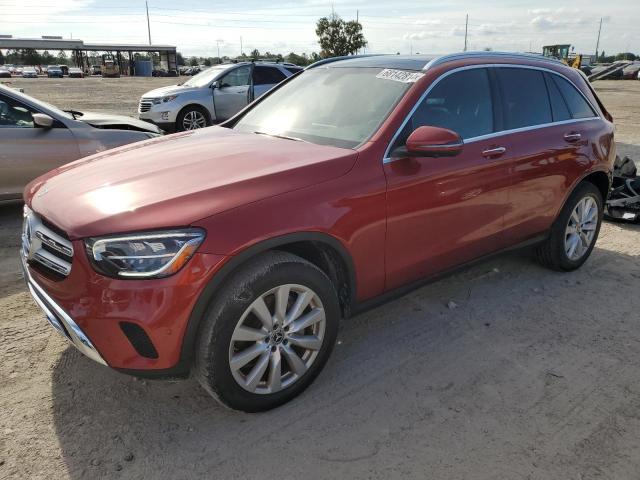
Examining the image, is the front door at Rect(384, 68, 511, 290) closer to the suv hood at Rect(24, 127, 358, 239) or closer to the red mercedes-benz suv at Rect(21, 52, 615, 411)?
the red mercedes-benz suv at Rect(21, 52, 615, 411)

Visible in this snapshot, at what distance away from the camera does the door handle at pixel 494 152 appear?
351 cm

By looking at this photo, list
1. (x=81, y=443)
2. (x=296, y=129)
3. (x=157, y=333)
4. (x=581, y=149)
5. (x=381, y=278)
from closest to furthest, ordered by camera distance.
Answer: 1. (x=157, y=333)
2. (x=81, y=443)
3. (x=381, y=278)
4. (x=296, y=129)
5. (x=581, y=149)

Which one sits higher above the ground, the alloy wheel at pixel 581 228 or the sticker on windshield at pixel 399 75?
the sticker on windshield at pixel 399 75

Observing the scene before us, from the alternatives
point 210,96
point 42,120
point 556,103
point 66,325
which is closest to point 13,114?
point 42,120

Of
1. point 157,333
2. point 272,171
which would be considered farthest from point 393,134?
point 157,333

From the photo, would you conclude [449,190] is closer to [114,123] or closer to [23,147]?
[23,147]

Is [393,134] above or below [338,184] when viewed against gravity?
above

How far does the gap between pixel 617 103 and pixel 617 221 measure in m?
18.3

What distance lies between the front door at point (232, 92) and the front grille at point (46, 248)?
30.0 feet

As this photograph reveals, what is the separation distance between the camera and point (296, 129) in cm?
346

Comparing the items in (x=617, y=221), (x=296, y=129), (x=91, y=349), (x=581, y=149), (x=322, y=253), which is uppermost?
(x=296, y=129)

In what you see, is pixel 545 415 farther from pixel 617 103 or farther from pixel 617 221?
pixel 617 103

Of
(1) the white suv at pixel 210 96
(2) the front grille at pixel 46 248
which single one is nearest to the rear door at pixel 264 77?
(1) the white suv at pixel 210 96

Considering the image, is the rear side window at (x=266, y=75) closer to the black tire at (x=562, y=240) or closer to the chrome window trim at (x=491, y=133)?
the chrome window trim at (x=491, y=133)
